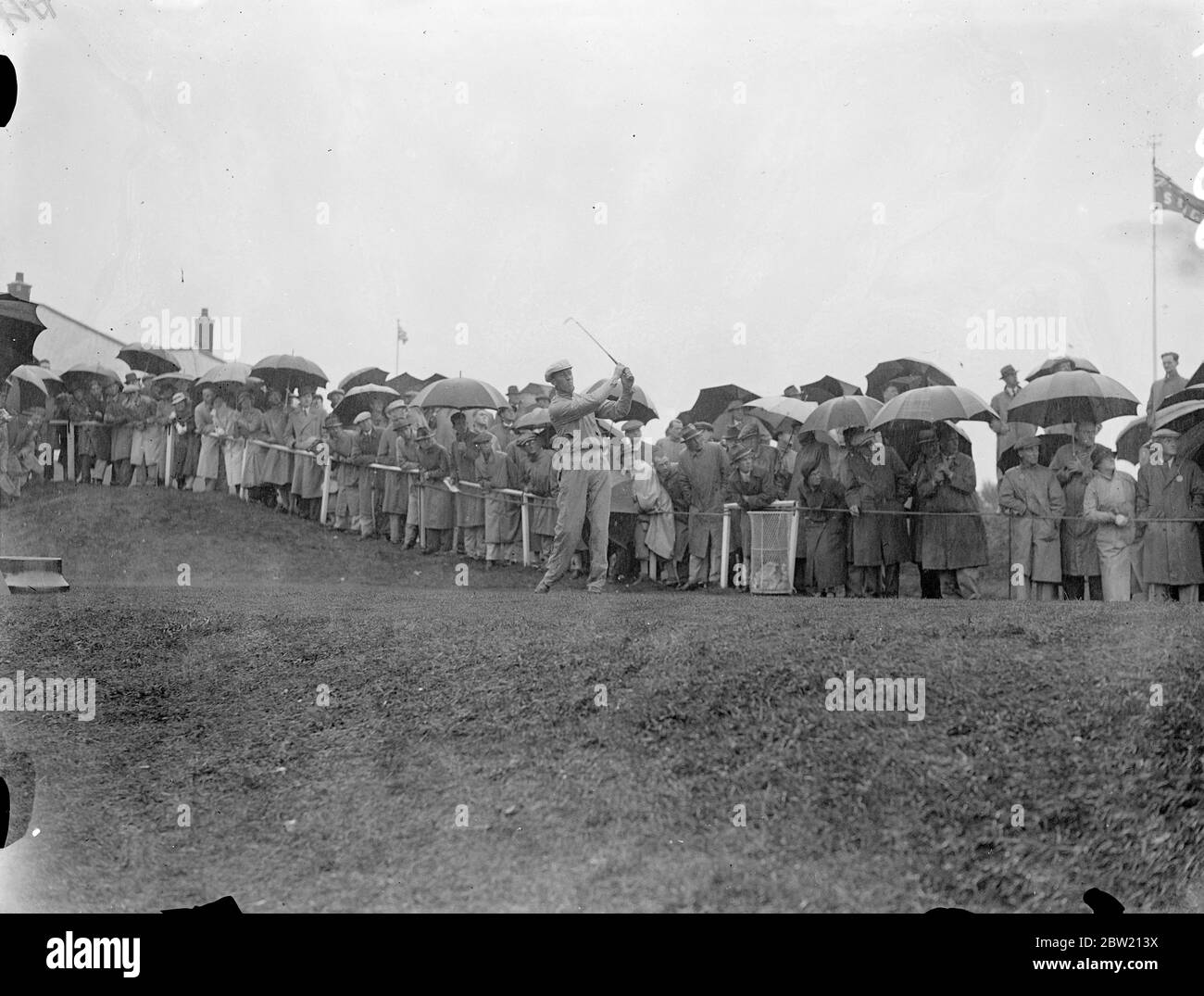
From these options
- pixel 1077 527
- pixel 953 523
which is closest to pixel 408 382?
pixel 953 523

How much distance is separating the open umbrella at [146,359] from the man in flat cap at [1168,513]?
23.9 ft

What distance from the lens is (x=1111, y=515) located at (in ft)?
33.7

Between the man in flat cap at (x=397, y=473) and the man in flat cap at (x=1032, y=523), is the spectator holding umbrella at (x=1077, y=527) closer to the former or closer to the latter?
the man in flat cap at (x=1032, y=523)

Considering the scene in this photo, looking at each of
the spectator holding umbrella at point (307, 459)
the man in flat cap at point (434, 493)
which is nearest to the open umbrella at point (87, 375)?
the spectator holding umbrella at point (307, 459)

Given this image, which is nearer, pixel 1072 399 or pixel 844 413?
pixel 1072 399

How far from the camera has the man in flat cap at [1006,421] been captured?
966 centimetres

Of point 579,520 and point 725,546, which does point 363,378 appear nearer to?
point 579,520

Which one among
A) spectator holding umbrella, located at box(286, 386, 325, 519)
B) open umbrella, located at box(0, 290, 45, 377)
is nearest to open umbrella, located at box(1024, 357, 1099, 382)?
spectator holding umbrella, located at box(286, 386, 325, 519)

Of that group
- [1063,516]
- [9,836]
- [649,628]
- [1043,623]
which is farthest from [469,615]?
[1063,516]

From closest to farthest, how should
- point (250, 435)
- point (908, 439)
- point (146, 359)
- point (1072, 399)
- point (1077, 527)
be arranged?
point (146, 359), point (1072, 399), point (250, 435), point (1077, 527), point (908, 439)

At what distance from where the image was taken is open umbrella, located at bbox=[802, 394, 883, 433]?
33.9 ft

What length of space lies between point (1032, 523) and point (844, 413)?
1.76m

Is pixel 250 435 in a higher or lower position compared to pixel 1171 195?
lower

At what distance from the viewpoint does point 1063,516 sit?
10.5 meters
